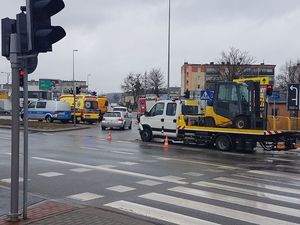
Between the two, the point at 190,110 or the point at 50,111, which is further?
the point at 50,111

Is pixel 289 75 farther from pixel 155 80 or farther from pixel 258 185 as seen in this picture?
pixel 258 185

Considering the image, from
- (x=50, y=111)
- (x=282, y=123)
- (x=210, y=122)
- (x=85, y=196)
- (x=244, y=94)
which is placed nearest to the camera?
(x=85, y=196)

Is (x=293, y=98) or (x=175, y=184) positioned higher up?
(x=293, y=98)

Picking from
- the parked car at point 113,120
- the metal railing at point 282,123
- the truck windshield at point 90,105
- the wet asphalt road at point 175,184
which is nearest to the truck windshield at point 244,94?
the metal railing at point 282,123

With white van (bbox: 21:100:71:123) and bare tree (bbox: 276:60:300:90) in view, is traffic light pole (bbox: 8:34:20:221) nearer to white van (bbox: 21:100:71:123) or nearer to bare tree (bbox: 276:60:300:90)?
white van (bbox: 21:100:71:123)

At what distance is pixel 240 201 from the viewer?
27.8ft

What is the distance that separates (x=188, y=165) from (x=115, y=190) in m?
4.66

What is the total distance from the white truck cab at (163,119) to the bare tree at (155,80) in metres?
84.9

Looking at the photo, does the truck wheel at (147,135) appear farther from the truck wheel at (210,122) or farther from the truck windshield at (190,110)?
A: the truck wheel at (210,122)

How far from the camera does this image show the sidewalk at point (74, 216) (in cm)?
655

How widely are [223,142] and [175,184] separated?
31.1ft

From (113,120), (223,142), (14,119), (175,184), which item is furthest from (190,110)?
(14,119)

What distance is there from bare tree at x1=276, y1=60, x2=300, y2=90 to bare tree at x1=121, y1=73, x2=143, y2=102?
31669 mm

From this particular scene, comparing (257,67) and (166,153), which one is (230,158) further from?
(257,67)
